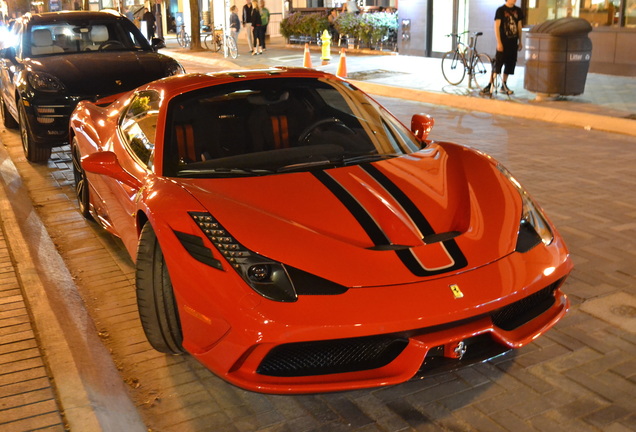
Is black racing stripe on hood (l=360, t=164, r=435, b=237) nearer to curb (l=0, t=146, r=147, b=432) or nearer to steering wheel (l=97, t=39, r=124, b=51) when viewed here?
curb (l=0, t=146, r=147, b=432)

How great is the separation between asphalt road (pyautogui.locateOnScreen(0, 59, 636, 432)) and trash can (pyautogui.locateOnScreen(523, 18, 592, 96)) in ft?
22.7

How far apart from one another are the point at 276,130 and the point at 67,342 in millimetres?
1784

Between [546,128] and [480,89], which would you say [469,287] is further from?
[480,89]

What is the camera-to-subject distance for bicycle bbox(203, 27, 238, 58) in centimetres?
2709

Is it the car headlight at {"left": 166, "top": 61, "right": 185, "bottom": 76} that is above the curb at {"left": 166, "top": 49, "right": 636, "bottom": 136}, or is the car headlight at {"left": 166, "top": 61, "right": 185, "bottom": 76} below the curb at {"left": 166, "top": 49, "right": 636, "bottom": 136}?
above

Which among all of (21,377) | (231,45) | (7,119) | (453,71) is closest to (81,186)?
(21,377)

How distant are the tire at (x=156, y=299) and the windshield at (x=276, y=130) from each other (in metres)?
0.53

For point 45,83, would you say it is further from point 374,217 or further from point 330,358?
point 330,358

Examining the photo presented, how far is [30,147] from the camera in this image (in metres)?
9.33

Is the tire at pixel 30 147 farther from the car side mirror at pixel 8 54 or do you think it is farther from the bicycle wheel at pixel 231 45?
the bicycle wheel at pixel 231 45

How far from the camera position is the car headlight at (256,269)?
3277 millimetres

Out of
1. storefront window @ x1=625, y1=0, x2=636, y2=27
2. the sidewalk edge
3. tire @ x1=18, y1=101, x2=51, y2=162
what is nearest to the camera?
tire @ x1=18, y1=101, x2=51, y2=162

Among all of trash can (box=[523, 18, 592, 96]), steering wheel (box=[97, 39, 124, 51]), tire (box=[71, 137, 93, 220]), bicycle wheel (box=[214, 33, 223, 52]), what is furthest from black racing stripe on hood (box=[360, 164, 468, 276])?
bicycle wheel (box=[214, 33, 223, 52])

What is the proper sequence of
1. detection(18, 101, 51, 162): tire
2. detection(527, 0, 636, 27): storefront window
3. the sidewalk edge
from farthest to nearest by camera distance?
detection(527, 0, 636, 27): storefront window < the sidewalk edge < detection(18, 101, 51, 162): tire
